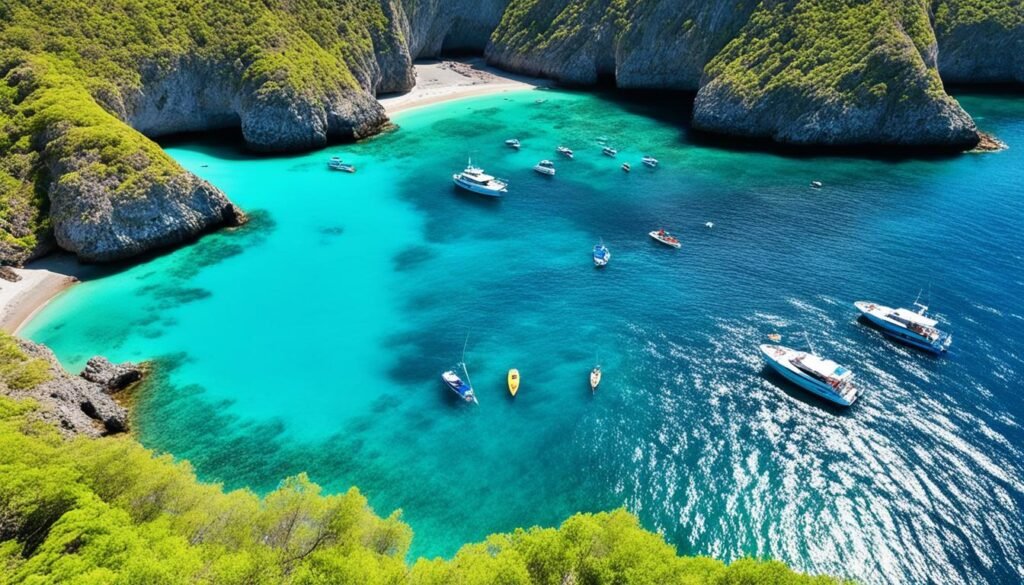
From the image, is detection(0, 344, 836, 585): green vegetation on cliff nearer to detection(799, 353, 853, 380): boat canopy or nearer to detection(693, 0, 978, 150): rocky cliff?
detection(799, 353, 853, 380): boat canopy

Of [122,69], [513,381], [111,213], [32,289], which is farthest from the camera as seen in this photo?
[122,69]

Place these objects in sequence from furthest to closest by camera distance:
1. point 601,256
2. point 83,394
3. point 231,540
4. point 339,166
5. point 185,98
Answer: point 185,98 → point 339,166 → point 601,256 → point 83,394 → point 231,540

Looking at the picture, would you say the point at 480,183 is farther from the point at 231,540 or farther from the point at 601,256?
the point at 231,540

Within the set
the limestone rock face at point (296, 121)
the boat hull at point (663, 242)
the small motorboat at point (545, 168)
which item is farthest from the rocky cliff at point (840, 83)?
the limestone rock face at point (296, 121)

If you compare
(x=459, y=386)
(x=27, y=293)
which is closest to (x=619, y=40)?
(x=459, y=386)

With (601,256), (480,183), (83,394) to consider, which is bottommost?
(83,394)

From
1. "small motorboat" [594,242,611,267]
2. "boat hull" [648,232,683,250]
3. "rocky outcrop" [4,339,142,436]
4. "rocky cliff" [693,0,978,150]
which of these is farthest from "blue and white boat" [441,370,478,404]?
"rocky cliff" [693,0,978,150]

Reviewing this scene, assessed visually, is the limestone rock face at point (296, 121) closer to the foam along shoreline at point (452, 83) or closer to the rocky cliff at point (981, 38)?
the foam along shoreline at point (452, 83)

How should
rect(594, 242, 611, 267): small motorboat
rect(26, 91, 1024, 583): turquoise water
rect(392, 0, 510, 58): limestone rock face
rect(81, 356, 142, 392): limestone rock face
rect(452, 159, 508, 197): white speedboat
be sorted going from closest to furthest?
rect(26, 91, 1024, 583): turquoise water < rect(81, 356, 142, 392): limestone rock face < rect(594, 242, 611, 267): small motorboat < rect(452, 159, 508, 197): white speedboat < rect(392, 0, 510, 58): limestone rock face
